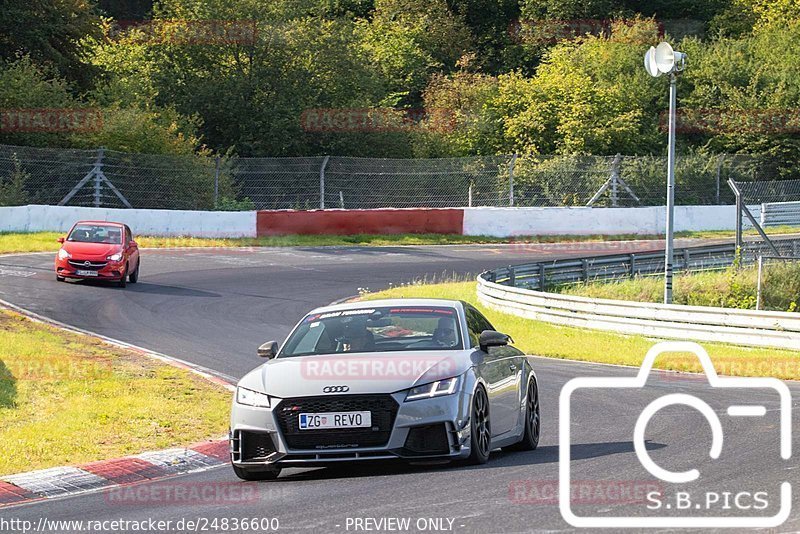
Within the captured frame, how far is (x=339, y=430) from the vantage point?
9.84 metres

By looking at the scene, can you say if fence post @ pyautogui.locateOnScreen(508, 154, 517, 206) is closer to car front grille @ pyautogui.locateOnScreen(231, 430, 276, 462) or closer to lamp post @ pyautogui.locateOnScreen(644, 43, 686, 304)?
lamp post @ pyautogui.locateOnScreen(644, 43, 686, 304)

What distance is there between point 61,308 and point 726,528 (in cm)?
1998

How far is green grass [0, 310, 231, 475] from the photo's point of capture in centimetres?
1199

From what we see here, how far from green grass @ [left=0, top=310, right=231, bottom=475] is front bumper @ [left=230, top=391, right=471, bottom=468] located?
238 cm

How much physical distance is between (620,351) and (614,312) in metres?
2.64

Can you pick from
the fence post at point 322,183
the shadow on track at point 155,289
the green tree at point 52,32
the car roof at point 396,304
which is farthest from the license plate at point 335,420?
the green tree at point 52,32

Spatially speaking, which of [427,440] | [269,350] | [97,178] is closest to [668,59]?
[269,350]

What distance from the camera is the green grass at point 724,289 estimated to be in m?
29.5

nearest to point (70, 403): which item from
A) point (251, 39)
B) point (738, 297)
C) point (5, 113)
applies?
point (738, 297)

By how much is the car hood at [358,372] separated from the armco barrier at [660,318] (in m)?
12.3

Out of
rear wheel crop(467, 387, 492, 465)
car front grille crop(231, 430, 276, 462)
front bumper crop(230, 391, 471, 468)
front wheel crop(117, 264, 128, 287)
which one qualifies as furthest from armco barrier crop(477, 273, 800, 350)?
car front grille crop(231, 430, 276, 462)

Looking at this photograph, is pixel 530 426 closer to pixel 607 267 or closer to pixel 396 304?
pixel 396 304

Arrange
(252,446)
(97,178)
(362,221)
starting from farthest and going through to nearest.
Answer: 1. (362,221)
2. (97,178)
3. (252,446)

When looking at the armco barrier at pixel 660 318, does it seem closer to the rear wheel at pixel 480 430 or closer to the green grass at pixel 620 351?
the green grass at pixel 620 351
